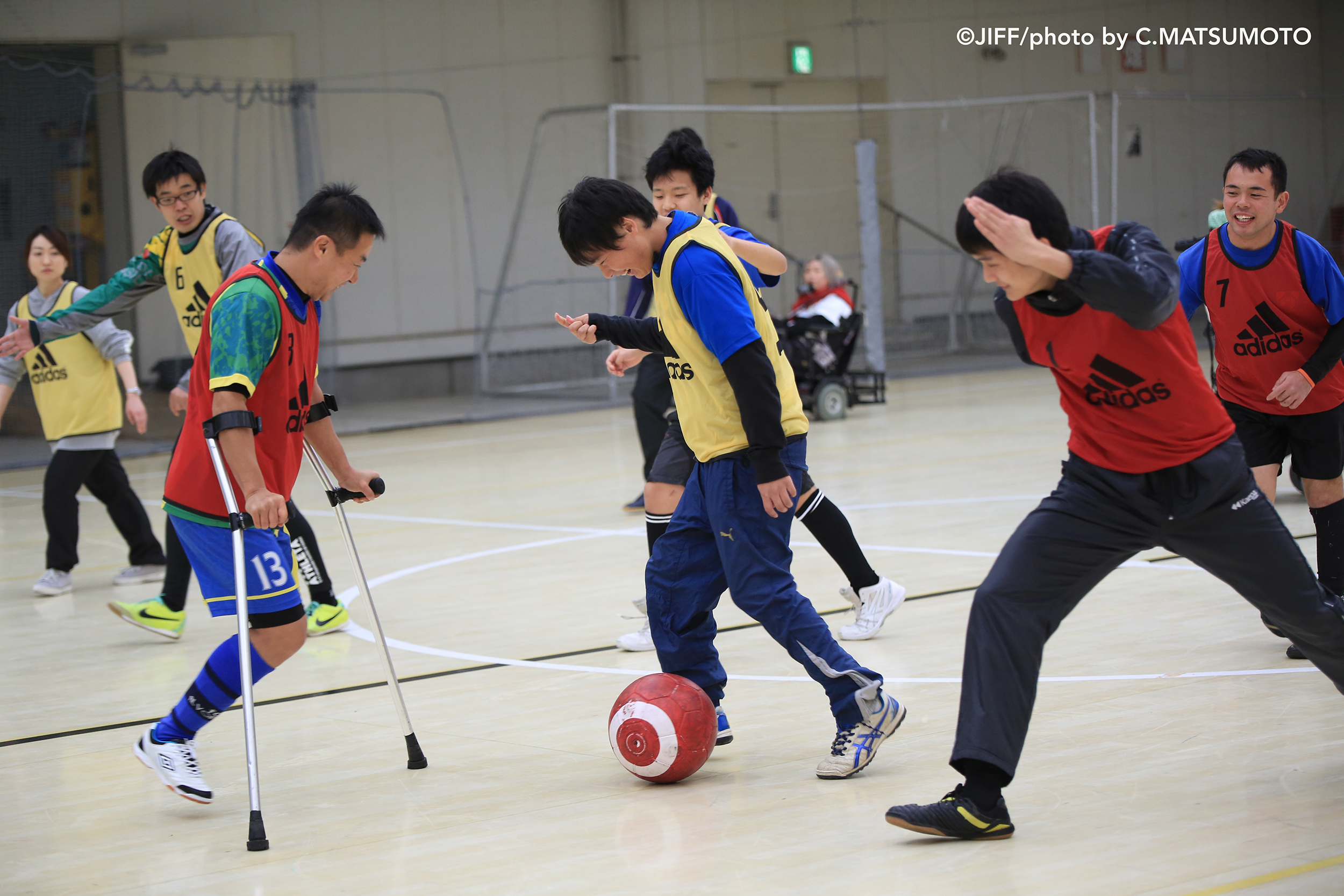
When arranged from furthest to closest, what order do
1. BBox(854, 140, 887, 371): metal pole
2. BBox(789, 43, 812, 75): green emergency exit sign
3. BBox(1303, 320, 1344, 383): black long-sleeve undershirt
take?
BBox(789, 43, 812, 75): green emergency exit sign < BBox(854, 140, 887, 371): metal pole < BBox(1303, 320, 1344, 383): black long-sleeve undershirt

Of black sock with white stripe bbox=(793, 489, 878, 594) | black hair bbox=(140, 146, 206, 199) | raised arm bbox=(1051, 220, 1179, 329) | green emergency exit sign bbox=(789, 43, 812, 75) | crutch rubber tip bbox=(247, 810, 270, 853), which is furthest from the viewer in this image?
green emergency exit sign bbox=(789, 43, 812, 75)

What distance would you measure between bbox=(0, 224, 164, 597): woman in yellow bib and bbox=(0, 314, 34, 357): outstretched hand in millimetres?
1808

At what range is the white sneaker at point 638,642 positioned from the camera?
5.62m

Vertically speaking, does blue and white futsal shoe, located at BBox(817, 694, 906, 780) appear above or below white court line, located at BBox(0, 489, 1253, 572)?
above

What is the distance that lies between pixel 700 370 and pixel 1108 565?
47.9 inches

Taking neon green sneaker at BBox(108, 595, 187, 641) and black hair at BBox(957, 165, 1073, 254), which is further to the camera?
neon green sneaker at BBox(108, 595, 187, 641)

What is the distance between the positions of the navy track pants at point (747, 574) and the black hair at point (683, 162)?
1.46 metres

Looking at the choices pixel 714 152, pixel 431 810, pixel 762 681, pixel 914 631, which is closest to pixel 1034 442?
pixel 914 631

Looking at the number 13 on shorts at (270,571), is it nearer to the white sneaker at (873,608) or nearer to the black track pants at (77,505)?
the white sneaker at (873,608)

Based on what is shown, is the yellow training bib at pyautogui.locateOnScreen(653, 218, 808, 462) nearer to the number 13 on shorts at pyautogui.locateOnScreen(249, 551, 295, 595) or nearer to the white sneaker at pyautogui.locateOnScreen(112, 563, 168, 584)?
the number 13 on shorts at pyautogui.locateOnScreen(249, 551, 295, 595)

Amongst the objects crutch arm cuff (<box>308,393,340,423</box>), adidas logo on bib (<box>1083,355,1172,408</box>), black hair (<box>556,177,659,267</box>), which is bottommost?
crutch arm cuff (<box>308,393,340,423</box>)

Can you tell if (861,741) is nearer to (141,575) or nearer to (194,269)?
(194,269)

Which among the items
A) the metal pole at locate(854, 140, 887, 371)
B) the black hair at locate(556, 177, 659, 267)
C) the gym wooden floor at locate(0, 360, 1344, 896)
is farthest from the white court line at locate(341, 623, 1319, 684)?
the metal pole at locate(854, 140, 887, 371)

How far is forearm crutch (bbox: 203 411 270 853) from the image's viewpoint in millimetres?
3611
